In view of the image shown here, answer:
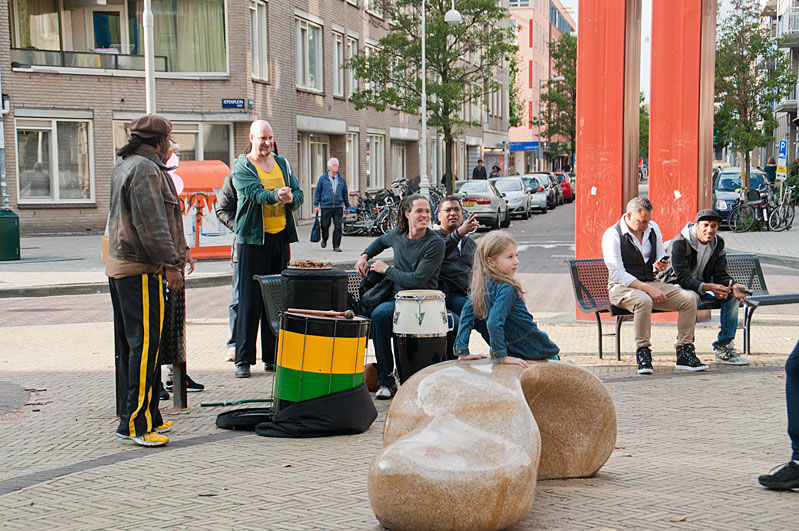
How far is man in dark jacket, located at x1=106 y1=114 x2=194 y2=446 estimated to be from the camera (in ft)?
19.6

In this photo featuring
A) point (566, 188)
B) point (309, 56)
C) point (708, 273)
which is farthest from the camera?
point (566, 188)

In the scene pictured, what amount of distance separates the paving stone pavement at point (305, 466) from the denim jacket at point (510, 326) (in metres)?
0.73

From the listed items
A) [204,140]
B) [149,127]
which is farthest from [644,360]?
[204,140]

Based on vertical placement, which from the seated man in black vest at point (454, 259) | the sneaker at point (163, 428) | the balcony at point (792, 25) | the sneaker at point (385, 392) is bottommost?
the sneaker at point (385, 392)

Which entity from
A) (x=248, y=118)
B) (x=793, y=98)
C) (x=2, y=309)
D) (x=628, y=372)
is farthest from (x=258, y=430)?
(x=793, y=98)

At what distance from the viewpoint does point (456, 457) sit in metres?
4.10

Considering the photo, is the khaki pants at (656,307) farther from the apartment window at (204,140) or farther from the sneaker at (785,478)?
the apartment window at (204,140)

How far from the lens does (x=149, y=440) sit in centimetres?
597

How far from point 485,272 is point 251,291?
3.23 meters

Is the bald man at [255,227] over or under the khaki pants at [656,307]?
over

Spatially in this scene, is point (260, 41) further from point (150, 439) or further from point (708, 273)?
point (150, 439)

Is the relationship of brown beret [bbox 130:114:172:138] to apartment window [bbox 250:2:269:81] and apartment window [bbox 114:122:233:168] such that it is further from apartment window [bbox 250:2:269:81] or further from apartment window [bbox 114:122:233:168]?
apartment window [bbox 250:2:269:81]

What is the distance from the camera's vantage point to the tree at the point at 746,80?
121 ft

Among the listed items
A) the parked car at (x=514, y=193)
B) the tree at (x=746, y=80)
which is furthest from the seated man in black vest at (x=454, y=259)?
the tree at (x=746, y=80)
